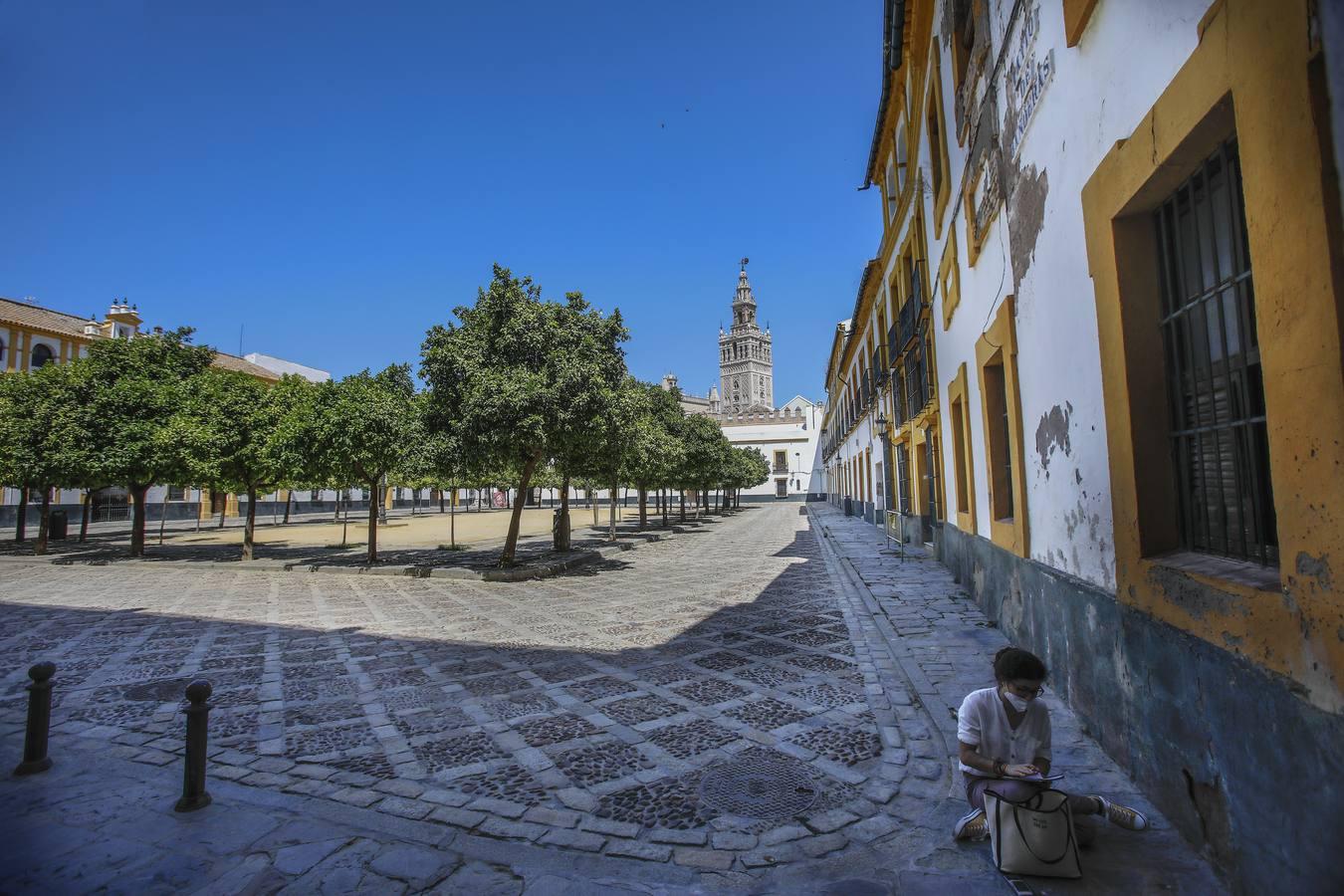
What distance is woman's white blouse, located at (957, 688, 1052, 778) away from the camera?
9.21 ft

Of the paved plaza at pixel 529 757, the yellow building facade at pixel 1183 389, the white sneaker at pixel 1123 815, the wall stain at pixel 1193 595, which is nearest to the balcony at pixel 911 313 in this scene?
the yellow building facade at pixel 1183 389

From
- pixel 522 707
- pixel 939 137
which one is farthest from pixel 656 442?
pixel 522 707

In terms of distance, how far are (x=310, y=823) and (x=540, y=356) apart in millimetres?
9206

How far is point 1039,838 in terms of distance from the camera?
251 centimetres

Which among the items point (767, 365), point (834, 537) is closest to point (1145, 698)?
point (834, 537)

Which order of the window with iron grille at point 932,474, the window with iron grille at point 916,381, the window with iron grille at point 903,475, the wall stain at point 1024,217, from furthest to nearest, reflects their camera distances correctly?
the window with iron grille at point 903,475 < the window with iron grille at point 916,381 < the window with iron grille at point 932,474 < the wall stain at point 1024,217

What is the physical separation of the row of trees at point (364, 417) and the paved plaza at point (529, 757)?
391 centimetres

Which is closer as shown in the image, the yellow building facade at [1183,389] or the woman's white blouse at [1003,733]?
the yellow building facade at [1183,389]

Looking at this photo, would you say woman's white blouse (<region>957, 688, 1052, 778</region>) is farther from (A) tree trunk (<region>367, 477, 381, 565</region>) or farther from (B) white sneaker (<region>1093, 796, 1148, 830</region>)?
(A) tree trunk (<region>367, 477, 381, 565</region>)

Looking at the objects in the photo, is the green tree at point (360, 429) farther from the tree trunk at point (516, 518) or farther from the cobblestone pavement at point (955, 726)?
the cobblestone pavement at point (955, 726)

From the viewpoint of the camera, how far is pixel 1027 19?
4656 millimetres

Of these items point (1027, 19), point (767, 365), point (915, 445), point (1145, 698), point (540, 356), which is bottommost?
point (1145, 698)

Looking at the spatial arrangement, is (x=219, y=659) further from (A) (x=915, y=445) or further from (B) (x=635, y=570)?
(A) (x=915, y=445)

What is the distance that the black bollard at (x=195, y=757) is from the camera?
3318 millimetres
